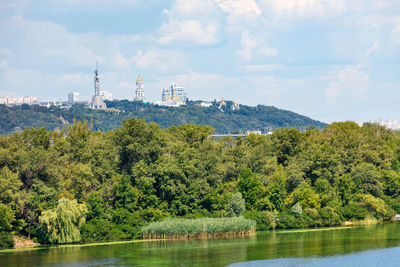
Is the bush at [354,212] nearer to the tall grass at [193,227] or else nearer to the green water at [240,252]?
the green water at [240,252]

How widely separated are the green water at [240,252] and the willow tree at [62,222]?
2.28m

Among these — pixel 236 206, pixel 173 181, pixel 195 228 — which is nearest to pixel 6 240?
pixel 195 228

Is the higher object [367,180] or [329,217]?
[367,180]

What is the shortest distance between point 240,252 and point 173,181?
17.1m

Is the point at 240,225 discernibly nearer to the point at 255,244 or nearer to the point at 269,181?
the point at 255,244

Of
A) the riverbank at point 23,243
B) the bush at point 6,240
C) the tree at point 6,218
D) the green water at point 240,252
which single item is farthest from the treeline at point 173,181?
the green water at point 240,252

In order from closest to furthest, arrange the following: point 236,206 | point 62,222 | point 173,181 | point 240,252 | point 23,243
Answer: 1. point 240,252
2. point 23,243
3. point 62,222
4. point 236,206
5. point 173,181

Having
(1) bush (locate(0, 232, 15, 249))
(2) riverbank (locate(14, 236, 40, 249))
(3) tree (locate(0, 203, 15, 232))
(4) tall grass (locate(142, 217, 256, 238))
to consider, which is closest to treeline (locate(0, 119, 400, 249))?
(3) tree (locate(0, 203, 15, 232))

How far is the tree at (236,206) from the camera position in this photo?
223 ft

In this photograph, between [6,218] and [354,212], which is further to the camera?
[354,212]

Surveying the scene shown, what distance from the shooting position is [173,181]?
6831cm

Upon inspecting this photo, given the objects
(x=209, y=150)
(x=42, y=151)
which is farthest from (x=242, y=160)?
(x=42, y=151)

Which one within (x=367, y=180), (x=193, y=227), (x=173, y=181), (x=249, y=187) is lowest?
(x=193, y=227)

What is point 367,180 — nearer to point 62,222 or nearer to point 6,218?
point 62,222
